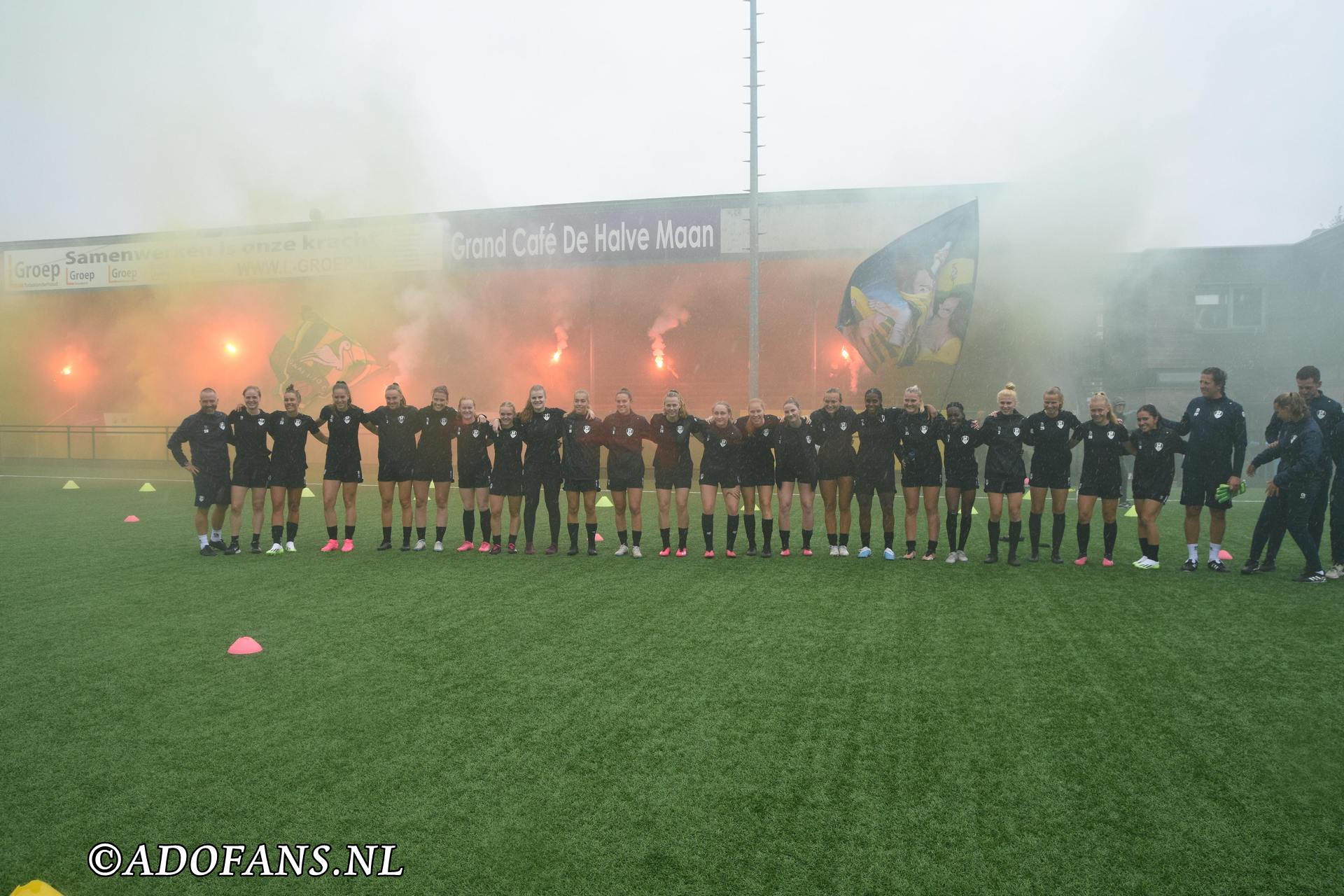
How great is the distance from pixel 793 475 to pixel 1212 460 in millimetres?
3942

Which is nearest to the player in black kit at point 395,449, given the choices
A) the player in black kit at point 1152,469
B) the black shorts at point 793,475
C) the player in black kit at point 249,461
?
the player in black kit at point 249,461

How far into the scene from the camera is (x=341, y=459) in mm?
8828

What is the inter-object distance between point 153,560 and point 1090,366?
19887mm

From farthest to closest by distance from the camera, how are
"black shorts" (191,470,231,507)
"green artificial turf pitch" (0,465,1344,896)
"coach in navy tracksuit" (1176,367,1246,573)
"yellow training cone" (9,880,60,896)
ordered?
"black shorts" (191,470,231,507) → "coach in navy tracksuit" (1176,367,1246,573) → "green artificial turf pitch" (0,465,1344,896) → "yellow training cone" (9,880,60,896)

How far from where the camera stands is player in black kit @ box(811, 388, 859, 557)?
27.2 ft

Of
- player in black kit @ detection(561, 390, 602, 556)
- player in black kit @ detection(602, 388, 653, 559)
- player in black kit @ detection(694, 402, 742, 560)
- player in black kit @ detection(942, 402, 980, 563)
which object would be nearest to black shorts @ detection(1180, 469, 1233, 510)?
player in black kit @ detection(942, 402, 980, 563)

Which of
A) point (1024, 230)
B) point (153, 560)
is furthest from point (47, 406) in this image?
point (1024, 230)

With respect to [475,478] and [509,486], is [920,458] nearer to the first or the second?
[509,486]

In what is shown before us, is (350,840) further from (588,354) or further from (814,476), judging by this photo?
(588,354)

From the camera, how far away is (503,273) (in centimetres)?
2255

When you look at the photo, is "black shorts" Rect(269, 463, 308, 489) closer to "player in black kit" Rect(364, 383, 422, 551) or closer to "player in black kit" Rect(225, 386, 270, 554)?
"player in black kit" Rect(225, 386, 270, 554)

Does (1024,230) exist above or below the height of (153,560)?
above

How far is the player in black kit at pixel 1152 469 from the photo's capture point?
25.4 ft

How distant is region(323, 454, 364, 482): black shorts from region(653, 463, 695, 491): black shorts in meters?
3.31
